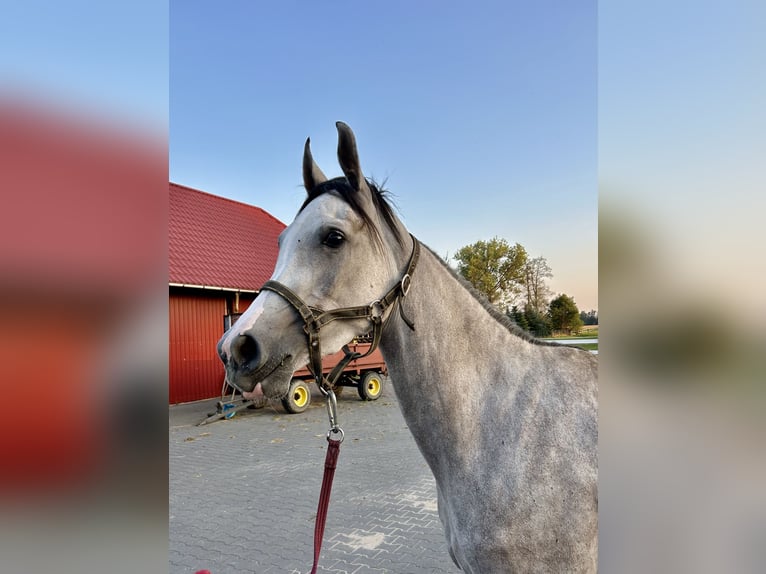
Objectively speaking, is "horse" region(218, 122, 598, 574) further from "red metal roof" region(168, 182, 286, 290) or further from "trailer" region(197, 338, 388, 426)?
"red metal roof" region(168, 182, 286, 290)

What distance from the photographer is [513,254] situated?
802 cm

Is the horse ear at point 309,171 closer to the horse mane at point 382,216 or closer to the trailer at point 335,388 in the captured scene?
the horse mane at point 382,216

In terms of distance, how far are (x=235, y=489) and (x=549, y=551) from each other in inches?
193

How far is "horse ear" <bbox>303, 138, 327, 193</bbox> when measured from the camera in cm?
195

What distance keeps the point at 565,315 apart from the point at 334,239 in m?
0.86

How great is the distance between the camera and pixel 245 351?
159 cm

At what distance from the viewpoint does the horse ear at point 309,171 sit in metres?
1.95

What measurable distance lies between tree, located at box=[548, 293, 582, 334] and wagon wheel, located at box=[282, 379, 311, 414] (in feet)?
28.3

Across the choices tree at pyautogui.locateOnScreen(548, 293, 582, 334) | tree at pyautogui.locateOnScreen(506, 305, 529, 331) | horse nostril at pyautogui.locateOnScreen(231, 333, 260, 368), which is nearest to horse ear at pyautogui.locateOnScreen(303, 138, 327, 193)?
horse nostril at pyautogui.locateOnScreen(231, 333, 260, 368)

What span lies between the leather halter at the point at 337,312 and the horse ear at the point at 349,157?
1.17ft
